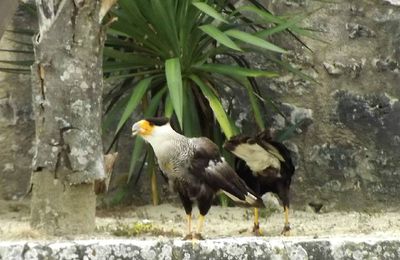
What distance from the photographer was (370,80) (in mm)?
5285

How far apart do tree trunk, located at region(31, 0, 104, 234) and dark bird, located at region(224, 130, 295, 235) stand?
65 cm

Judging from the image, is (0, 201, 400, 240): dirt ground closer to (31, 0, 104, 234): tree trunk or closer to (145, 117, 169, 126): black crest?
(31, 0, 104, 234): tree trunk

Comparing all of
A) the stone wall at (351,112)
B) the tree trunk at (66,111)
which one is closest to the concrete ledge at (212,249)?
the tree trunk at (66,111)

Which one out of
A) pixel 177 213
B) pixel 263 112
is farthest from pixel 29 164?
pixel 263 112

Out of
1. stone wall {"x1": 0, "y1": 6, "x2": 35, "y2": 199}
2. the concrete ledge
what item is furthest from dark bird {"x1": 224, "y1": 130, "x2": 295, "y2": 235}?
stone wall {"x1": 0, "y1": 6, "x2": 35, "y2": 199}

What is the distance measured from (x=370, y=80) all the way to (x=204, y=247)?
9.43 ft

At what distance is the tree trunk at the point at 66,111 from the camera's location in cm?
328

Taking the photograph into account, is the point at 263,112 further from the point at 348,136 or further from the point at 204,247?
the point at 204,247

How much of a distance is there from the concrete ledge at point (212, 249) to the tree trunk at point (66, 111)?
76 centimetres

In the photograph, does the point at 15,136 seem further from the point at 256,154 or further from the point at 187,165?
the point at 187,165

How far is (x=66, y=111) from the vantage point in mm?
3279

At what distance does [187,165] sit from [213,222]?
1119 millimetres

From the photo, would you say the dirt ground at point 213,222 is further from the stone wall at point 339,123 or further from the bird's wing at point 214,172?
the bird's wing at point 214,172

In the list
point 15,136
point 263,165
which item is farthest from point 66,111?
point 15,136
